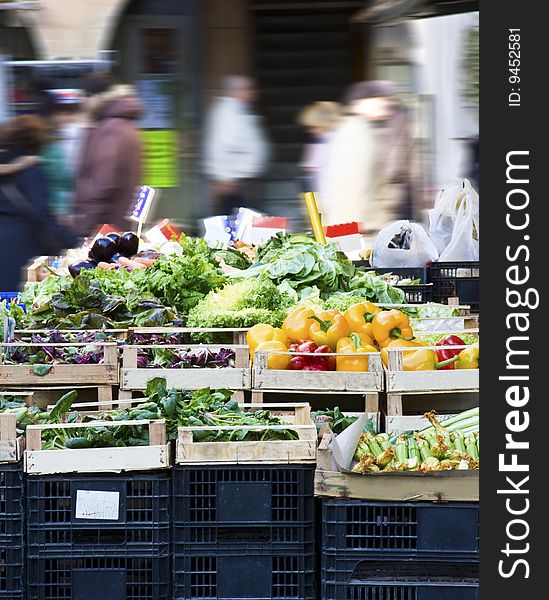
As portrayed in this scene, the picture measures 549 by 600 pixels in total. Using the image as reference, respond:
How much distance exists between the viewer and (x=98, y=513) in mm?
3889

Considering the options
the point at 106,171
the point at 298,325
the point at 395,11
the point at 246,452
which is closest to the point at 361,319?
the point at 298,325

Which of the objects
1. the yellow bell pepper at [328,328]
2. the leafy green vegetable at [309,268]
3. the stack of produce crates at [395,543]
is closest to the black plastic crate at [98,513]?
the stack of produce crates at [395,543]

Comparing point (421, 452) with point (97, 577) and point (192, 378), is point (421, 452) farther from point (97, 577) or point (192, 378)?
point (192, 378)

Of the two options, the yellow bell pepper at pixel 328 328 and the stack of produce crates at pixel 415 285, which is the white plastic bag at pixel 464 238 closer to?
the stack of produce crates at pixel 415 285

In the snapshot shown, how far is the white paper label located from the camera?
12.7 feet

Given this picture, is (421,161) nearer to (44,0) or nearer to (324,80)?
(324,80)

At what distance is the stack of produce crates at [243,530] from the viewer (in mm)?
3883

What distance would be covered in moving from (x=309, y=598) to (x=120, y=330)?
7.00ft

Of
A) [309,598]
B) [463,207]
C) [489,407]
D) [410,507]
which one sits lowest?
[309,598]

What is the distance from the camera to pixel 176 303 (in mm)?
6551

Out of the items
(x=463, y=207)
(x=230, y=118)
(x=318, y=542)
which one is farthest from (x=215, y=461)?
(x=230, y=118)

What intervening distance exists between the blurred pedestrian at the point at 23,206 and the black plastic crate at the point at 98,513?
7.06m

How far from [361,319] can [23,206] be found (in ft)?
20.1

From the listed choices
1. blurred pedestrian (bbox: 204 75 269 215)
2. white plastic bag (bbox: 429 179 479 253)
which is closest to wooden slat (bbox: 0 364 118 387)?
white plastic bag (bbox: 429 179 479 253)
